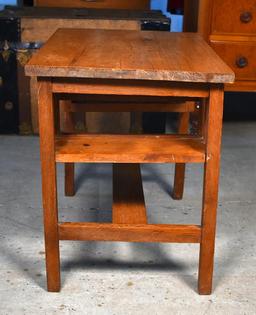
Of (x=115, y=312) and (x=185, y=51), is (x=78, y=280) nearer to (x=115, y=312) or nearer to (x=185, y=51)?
(x=115, y=312)

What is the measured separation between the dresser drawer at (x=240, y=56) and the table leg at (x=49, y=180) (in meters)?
1.68

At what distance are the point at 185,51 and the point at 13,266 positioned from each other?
34.7 inches

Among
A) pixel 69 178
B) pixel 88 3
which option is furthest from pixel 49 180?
pixel 88 3

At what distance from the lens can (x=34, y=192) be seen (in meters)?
2.37

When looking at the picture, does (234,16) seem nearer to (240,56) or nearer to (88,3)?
(240,56)

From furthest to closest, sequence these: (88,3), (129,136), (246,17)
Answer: (88,3), (246,17), (129,136)

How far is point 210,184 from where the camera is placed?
1544 mm

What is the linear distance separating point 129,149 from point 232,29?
1608mm

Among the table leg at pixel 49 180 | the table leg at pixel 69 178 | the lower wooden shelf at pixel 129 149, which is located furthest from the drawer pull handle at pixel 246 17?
the table leg at pixel 49 180

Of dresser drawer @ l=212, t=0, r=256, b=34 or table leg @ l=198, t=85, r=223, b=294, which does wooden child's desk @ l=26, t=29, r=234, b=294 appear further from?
dresser drawer @ l=212, t=0, r=256, b=34

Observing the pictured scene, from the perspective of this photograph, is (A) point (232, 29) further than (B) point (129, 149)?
Yes

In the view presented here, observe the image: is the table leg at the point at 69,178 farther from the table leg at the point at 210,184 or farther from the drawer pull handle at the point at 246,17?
the drawer pull handle at the point at 246,17

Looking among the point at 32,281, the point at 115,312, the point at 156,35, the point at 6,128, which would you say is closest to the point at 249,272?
the point at 115,312

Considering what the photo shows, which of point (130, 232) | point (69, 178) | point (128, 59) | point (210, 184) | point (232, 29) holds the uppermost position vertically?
point (128, 59)
